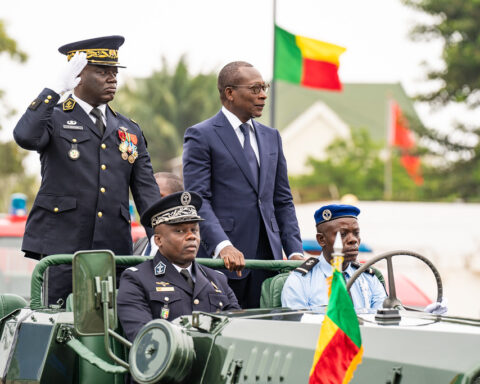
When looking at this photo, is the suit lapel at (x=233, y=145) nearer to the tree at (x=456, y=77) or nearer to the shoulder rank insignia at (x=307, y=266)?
the shoulder rank insignia at (x=307, y=266)

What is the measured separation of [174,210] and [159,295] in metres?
0.43

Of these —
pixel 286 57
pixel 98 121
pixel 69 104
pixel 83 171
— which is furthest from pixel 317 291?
pixel 286 57

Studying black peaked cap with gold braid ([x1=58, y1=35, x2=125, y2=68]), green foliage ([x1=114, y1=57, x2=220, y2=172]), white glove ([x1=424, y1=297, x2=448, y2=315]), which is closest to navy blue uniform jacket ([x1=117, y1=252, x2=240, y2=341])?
white glove ([x1=424, y1=297, x2=448, y2=315])

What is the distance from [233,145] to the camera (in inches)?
→ 218

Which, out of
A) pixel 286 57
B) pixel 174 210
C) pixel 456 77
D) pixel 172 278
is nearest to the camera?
pixel 172 278

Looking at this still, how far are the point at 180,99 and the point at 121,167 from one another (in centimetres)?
5026

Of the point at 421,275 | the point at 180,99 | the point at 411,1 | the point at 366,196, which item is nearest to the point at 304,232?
the point at 421,275

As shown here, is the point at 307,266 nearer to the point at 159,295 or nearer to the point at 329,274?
the point at 329,274

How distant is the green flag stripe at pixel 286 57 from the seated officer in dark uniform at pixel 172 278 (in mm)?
10028

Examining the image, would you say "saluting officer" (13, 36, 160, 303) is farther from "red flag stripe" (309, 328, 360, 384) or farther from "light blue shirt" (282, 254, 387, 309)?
"red flag stripe" (309, 328, 360, 384)

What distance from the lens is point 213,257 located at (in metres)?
5.29

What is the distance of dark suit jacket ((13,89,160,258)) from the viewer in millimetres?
5090

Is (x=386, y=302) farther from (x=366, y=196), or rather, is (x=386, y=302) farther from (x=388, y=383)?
(x=366, y=196)

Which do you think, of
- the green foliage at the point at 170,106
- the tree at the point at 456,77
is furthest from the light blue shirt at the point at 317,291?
the green foliage at the point at 170,106
